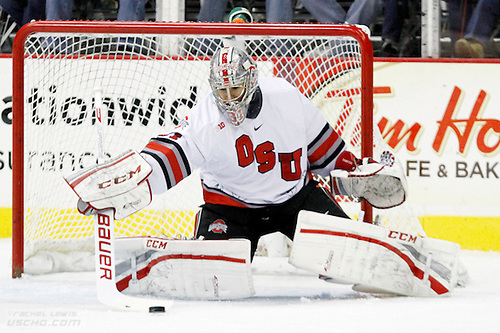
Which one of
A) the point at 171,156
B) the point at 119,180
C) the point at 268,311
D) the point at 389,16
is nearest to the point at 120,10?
the point at 389,16

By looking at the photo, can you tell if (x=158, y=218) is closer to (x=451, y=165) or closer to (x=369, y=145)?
(x=369, y=145)

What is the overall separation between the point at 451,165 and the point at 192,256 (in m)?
1.68

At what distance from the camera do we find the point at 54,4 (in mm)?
4184

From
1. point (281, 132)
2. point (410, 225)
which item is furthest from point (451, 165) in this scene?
point (281, 132)

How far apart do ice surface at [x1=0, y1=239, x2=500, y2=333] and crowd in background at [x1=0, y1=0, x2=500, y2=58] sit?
134 centimetres

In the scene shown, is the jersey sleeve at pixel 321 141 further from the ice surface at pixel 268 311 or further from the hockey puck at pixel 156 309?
the hockey puck at pixel 156 309

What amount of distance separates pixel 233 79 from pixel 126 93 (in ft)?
3.05

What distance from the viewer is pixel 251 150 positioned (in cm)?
297

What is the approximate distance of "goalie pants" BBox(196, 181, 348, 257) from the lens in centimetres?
306

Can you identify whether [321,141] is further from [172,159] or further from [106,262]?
[106,262]

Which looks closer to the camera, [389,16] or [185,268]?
[185,268]

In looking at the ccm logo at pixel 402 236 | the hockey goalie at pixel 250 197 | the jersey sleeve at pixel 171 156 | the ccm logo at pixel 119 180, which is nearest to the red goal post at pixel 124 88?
the hockey goalie at pixel 250 197

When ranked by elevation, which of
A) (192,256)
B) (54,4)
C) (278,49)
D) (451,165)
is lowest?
(192,256)

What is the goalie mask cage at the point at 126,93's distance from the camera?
3.26 metres
